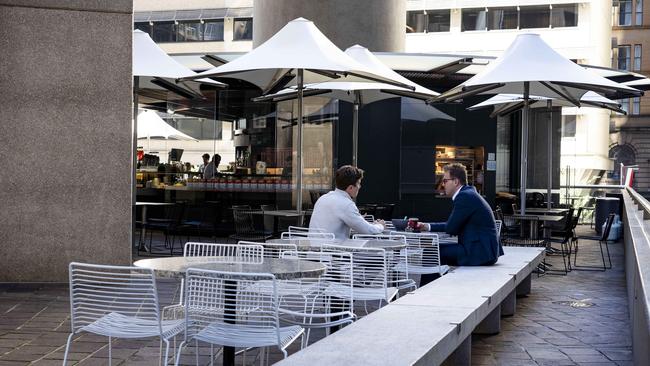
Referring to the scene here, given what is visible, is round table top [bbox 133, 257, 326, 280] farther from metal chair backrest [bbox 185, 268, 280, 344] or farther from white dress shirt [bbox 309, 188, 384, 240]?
white dress shirt [bbox 309, 188, 384, 240]

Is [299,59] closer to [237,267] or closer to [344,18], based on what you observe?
[237,267]

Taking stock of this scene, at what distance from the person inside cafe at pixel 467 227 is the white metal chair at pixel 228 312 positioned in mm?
3435

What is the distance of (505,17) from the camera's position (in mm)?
52531

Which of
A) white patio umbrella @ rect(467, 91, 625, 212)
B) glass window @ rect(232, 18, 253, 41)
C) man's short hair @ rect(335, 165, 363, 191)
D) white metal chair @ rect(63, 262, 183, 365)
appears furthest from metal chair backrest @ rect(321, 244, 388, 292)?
glass window @ rect(232, 18, 253, 41)

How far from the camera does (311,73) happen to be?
1178cm

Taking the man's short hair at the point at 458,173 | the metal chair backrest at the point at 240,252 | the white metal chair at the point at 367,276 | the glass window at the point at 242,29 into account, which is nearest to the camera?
the metal chair backrest at the point at 240,252

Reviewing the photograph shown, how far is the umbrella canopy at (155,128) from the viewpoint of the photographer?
16.2 meters

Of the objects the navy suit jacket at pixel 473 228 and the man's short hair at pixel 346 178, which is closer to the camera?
the man's short hair at pixel 346 178

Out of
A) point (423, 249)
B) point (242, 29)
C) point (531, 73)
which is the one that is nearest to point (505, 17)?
point (242, 29)

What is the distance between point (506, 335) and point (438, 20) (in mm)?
47699

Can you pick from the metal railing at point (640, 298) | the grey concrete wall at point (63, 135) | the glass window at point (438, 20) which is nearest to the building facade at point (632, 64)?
the glass window at point (438, 20)

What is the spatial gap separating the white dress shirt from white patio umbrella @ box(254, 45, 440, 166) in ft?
9.68

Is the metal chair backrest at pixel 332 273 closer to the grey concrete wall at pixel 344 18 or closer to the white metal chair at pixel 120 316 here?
the white metal chair at pixel 120 316

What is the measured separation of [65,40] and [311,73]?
10.6ft
